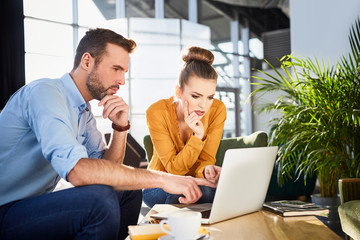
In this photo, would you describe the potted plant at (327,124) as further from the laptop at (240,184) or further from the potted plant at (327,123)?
the laptop at (240,184)

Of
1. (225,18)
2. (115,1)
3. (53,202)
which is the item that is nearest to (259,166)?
(53,202)

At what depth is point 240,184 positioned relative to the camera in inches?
51.4

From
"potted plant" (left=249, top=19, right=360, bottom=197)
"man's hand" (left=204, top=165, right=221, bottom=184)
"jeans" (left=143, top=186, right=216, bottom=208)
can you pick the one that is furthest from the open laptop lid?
"potted plant" (left=249, top=19, right=360, bottom=197)

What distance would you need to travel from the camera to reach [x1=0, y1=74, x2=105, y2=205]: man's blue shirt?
4.04 ft

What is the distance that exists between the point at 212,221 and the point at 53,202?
0.53 meters

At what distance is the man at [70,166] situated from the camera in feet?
3.74

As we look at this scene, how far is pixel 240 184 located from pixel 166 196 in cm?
77

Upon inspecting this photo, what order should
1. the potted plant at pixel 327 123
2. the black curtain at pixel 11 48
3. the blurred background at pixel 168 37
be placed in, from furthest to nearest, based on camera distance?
1. the black curtain at pixel 11 48
2. the blurred background at pixel 168 37
3. the potted plant at pixel 327 123

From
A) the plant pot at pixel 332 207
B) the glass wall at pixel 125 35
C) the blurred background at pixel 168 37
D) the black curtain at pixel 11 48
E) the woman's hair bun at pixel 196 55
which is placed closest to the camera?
the woman's hair bun at pixel 196 55

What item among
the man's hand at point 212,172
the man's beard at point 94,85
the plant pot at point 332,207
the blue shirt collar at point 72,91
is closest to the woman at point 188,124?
the man's hand at point 212,172

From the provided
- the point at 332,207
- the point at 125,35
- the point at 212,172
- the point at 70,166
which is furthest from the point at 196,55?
the point at 125,35

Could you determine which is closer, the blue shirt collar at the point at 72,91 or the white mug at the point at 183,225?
the white mug at the point at 183,225

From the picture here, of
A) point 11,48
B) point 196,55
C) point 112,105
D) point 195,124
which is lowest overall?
point 195,124

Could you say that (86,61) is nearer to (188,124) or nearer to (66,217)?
(188,124)
